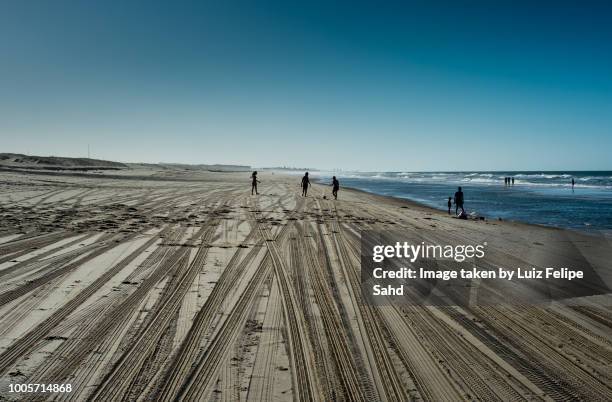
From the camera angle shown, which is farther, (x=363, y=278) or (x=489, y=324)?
(x=363, y=278)

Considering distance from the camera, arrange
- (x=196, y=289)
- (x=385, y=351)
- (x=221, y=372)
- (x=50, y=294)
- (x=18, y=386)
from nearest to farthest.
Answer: (x=18, y=386) → (x=221, y=372) → (x=385, y=351) → (x=50, y=294) → (x=196, y=289)

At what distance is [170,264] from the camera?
6.91 m

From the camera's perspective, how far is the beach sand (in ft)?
10.7

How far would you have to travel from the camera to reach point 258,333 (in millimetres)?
4234

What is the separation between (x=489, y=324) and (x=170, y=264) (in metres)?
5.52

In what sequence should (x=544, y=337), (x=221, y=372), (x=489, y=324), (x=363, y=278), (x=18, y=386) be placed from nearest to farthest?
(x=18, y=386), (x=221, y=372), (x=544, y=337), (x=489, y=324), (x=363, y=278)

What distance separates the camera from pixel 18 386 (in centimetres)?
316

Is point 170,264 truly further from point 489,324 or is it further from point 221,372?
point 489,324

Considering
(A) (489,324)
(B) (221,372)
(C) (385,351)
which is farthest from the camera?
(A) (489,324)

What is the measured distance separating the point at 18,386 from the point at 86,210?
12.1 meters

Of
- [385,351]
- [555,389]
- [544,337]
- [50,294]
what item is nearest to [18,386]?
[50,294]

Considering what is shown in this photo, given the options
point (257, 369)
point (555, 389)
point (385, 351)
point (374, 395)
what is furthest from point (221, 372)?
point (555, 389)

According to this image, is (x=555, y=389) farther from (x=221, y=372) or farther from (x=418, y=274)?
(x=418, y=274)

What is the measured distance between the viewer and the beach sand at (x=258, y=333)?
129 inches
